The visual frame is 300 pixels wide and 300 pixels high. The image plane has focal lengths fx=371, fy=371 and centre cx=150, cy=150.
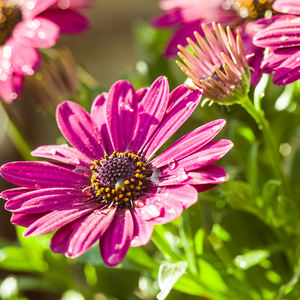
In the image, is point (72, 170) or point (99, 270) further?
point (99, 270)

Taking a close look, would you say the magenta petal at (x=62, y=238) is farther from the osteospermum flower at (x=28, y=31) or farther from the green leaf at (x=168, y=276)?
the osteospermum flower at (x=28, y=31)

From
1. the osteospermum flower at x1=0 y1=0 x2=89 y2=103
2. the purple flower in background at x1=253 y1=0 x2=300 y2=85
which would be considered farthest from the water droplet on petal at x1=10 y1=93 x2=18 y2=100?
the purple flower in background at x1=253 y1=0 x2=300 y2=85

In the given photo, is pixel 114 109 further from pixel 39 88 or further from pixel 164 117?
pixel 39 88

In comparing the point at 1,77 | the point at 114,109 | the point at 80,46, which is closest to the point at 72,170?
the point at 114,109

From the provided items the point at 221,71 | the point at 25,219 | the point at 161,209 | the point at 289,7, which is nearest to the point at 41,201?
the point at 25,219

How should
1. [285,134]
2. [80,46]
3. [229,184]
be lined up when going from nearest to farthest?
[229,184] < [285,134] < [80,46]

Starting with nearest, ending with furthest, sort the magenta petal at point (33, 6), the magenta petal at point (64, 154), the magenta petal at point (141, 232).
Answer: the magenta petal at point (141, 232) → the magenta petal at point (64, 154) → the magenta petal at point (33, 6)

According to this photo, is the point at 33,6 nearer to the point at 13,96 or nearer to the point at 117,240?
the point at 13,96

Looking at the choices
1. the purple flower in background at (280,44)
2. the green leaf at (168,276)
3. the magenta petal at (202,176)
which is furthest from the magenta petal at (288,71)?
the green leaf at (168,276)
